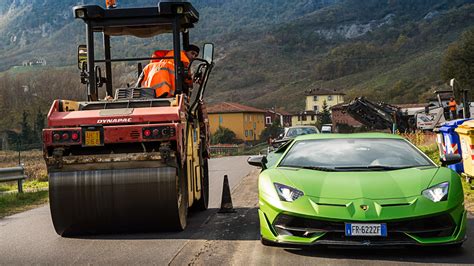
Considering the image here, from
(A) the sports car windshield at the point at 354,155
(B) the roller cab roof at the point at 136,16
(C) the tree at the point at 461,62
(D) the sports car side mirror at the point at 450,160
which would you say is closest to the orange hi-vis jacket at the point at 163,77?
(B) the roller cab roof at the point at 136,16

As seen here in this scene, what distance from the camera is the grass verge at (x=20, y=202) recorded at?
13.6m

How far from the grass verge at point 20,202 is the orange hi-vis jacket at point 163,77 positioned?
4.54 m

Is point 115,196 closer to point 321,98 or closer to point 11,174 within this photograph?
point 11,174

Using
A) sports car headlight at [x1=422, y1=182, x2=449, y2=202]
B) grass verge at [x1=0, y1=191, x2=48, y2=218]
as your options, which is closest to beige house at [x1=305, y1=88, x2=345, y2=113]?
grass verge at [x1=0, y1=191, x2=48, y2=218]

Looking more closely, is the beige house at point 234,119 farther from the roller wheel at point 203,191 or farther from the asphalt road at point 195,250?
the asphalt road at point 195,250

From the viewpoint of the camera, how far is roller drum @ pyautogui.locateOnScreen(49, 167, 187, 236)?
8.31 metres

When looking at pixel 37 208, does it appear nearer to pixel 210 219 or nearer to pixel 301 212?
pixel 210 219

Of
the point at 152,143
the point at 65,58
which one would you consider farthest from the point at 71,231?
the point at 65,58

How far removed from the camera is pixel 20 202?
15.2 m

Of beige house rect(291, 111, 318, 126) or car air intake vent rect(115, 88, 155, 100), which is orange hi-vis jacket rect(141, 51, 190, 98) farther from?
beige house rect(291, 111, 318, 126)

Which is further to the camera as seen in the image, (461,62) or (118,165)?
(461,62)

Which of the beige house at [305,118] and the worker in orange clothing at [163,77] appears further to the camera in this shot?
the beige house at [305,118]

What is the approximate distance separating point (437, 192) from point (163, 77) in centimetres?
466

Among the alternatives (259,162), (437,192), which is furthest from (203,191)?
(437,192)
